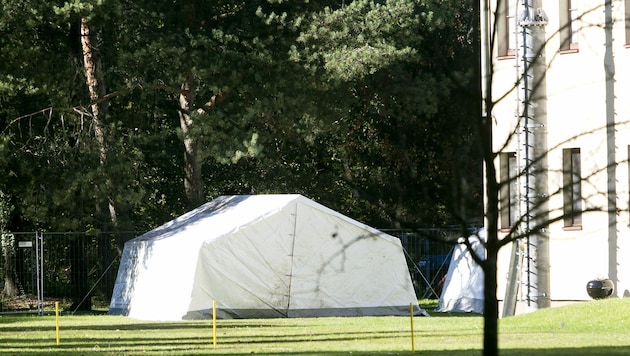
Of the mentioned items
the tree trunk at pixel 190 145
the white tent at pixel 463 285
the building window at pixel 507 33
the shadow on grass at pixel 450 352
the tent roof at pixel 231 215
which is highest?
the building window at pixel 507 33

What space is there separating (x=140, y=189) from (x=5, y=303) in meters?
5.85

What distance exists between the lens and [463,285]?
3469 centimetres

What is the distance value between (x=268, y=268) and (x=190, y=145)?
8574mm

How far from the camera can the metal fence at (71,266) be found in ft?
120

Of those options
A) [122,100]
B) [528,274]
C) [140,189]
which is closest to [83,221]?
[140,189]

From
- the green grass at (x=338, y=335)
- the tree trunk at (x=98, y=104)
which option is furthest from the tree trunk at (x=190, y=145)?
the green grass at (x=338, y=335)

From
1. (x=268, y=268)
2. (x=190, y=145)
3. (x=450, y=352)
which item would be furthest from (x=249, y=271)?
(x=450, y=352)

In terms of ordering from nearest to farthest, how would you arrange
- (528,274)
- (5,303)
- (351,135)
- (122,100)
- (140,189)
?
(528,274)
(140,189)
(5,303)
(122,100)
(351,135)

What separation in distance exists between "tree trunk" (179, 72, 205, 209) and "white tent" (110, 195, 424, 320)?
4872mm

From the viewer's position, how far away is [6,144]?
3334 centimetres

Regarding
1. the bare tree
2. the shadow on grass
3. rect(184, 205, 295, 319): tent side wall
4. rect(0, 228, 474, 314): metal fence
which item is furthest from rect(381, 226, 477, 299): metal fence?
the shadow on grass

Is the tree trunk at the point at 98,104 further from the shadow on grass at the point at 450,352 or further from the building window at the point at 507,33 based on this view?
the shadow on grass at the point at 450,352

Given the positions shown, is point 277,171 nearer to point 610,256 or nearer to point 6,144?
point 6,144

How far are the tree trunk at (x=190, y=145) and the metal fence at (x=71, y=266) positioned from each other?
2.64 meters
